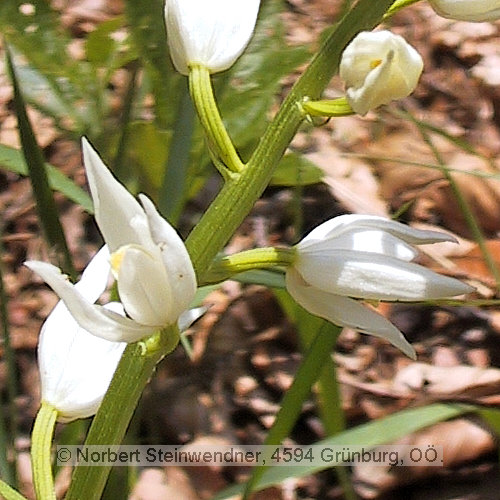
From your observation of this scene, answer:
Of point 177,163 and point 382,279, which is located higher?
point 382,279

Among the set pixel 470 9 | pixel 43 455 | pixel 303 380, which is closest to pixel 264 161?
pixel 470 9

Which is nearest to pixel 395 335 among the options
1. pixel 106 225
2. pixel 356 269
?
pixel 356 269

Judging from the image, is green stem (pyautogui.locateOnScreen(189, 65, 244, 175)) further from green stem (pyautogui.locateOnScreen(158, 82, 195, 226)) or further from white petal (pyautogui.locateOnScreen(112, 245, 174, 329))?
green stem (pyautogui.locateOnScreen(158, 82, 195, 226))

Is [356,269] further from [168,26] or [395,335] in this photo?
[168,26]

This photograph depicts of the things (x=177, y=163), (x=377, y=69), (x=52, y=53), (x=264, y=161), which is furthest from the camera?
(x=52, y=53)

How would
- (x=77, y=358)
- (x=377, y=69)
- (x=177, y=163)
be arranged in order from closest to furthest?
1. (x=377, y=69)
2. (x=77, y=358)
3. (x=177, y=163)

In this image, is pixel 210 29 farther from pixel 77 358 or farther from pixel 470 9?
pixel 77 358

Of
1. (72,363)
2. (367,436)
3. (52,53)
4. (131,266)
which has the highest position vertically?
(131,266)
